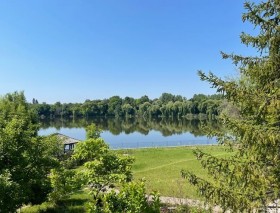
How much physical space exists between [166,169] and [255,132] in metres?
21.5

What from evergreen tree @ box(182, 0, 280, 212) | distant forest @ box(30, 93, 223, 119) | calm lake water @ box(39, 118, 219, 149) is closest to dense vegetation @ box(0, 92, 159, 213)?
evergreen tree @ box(182, 0, 280, 212)

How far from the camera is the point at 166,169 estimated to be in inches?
1094

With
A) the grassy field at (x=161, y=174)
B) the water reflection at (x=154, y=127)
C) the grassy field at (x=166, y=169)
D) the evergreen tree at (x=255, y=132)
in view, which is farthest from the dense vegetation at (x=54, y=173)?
the water reflection at (x=154, y=127)

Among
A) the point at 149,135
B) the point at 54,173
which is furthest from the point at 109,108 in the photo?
the point at 54,173

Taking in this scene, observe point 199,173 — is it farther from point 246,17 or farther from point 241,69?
point 246,17

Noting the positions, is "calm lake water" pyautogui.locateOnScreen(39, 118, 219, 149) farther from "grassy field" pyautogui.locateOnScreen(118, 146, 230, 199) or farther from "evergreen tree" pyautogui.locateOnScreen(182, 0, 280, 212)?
"evergreen tree" pyautogui.locateOnScreen(182, 0, 280, 212)

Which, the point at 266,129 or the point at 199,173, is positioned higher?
the point at 266,129

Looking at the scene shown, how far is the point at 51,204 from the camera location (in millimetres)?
17828

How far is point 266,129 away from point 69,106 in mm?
174357

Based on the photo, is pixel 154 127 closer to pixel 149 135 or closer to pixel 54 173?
pixel 149 135

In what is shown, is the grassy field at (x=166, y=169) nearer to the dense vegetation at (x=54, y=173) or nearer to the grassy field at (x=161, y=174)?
the grassy field at (x=161, y=174)

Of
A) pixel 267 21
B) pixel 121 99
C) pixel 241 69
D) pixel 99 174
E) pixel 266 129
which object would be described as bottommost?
pixel 99 174

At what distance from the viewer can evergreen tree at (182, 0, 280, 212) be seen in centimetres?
722

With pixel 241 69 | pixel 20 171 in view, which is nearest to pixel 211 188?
pixel 241 69
